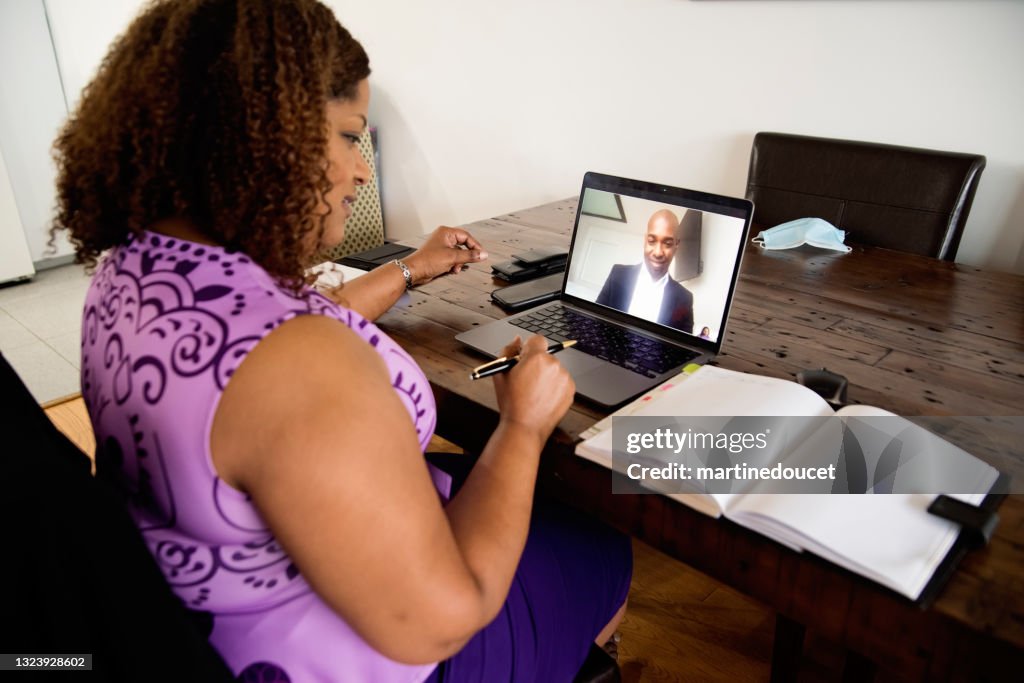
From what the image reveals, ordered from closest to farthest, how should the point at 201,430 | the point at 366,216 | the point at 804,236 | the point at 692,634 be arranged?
the point at 201,430 → the point at 692,634 → the point at 804,236 → the point at 366,216

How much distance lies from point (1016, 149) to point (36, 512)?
206cm

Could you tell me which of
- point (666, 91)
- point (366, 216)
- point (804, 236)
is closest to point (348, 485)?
point (804, 236)

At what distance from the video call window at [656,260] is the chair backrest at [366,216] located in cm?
187

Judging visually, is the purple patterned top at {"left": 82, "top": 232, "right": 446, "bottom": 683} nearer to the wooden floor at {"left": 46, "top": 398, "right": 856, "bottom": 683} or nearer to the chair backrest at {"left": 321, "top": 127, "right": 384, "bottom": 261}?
the wooden floor at {"left": 46, "top": 398, "right": 856, "bottom": 683}

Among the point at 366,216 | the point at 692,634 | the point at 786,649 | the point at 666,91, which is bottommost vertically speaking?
the point at 692,634

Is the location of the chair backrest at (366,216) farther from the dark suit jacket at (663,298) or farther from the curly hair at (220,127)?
the curly hair at (220,127)

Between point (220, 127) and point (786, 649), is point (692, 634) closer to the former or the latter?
point (786, 649)

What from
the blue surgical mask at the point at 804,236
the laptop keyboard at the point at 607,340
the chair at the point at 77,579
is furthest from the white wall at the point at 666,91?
the chair at the point at 77,579

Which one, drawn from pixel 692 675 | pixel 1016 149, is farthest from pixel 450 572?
pixel 1016 149

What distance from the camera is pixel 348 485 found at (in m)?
0.59

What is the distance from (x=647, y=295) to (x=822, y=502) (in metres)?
0.50

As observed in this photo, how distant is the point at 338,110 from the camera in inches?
30.6

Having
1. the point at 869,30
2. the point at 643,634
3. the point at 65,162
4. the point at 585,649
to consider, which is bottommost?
the point at 643,634

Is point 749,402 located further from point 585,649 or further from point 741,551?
point 585,649
